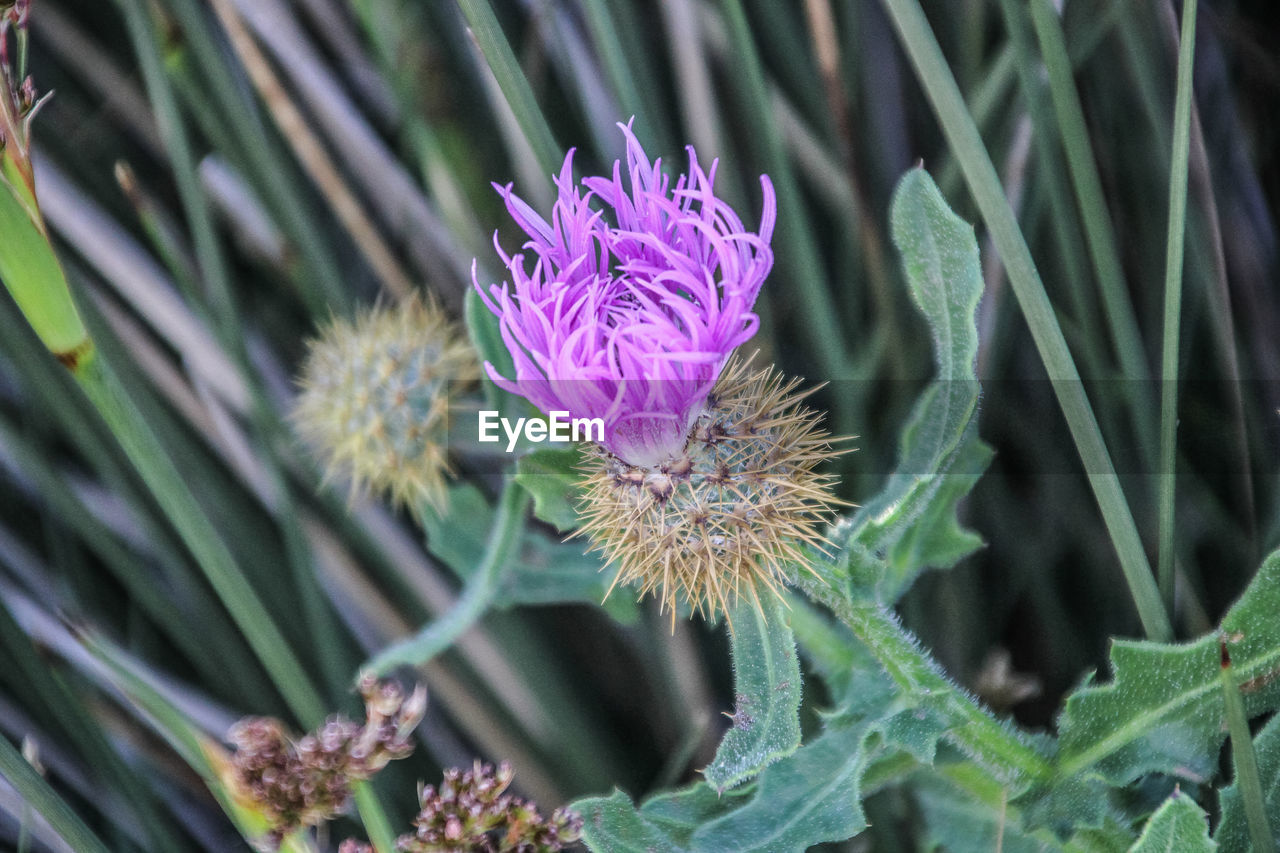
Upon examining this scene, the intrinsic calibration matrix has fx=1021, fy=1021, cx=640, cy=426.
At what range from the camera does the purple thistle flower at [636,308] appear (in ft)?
3.54

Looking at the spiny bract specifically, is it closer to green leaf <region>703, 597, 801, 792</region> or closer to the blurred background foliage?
green leaf <region>703, 597, 801, 792</region>

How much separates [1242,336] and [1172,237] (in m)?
0.79

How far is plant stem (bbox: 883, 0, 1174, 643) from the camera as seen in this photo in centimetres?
104

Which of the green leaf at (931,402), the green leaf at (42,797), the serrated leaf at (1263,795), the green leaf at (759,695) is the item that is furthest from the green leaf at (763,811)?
the green leaf at (42,797)

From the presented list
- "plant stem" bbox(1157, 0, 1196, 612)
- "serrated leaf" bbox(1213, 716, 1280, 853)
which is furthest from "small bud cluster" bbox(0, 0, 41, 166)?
"serrated leaf" bbox(1213, 716, 1280, 853)

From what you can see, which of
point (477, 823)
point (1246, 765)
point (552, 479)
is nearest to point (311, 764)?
point (477, 823)

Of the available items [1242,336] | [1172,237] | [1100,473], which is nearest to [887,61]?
[1242,336]

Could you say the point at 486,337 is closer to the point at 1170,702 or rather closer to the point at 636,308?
the point at 636,308

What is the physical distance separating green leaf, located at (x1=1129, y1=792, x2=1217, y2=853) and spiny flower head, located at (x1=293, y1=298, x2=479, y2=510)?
43.1 inches

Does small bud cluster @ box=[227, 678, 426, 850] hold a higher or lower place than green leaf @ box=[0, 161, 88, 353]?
lower

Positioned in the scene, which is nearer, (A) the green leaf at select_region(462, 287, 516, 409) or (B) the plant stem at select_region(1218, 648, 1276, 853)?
(B) the plant stem at select_region(1218, 648, 1276, 853)

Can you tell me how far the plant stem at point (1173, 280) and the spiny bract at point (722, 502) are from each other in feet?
1.42

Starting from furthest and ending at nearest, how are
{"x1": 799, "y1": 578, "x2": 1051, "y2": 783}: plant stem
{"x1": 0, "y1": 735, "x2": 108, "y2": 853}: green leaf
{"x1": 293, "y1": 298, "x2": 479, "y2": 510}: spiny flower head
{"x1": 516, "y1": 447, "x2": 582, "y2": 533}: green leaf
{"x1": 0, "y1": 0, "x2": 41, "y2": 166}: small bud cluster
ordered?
{"x1": 293, "y1": 298, "x2": 479, "y2": 510}: spiny flower head → {"x1": 516, "y1": 447, "x2": 582, "y2": 533}: green leaf → {"x1": 799, "y1": 578, "x2": 1051, "y2": 783}: plant stem → {"x1": 0, "y1": 735, "x2": 108, "y2": 853}: green leaf → {"x1": 0, "y1": 0, "x2": 41, "y2": 166}: small bud cluster

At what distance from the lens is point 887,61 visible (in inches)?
82.5
